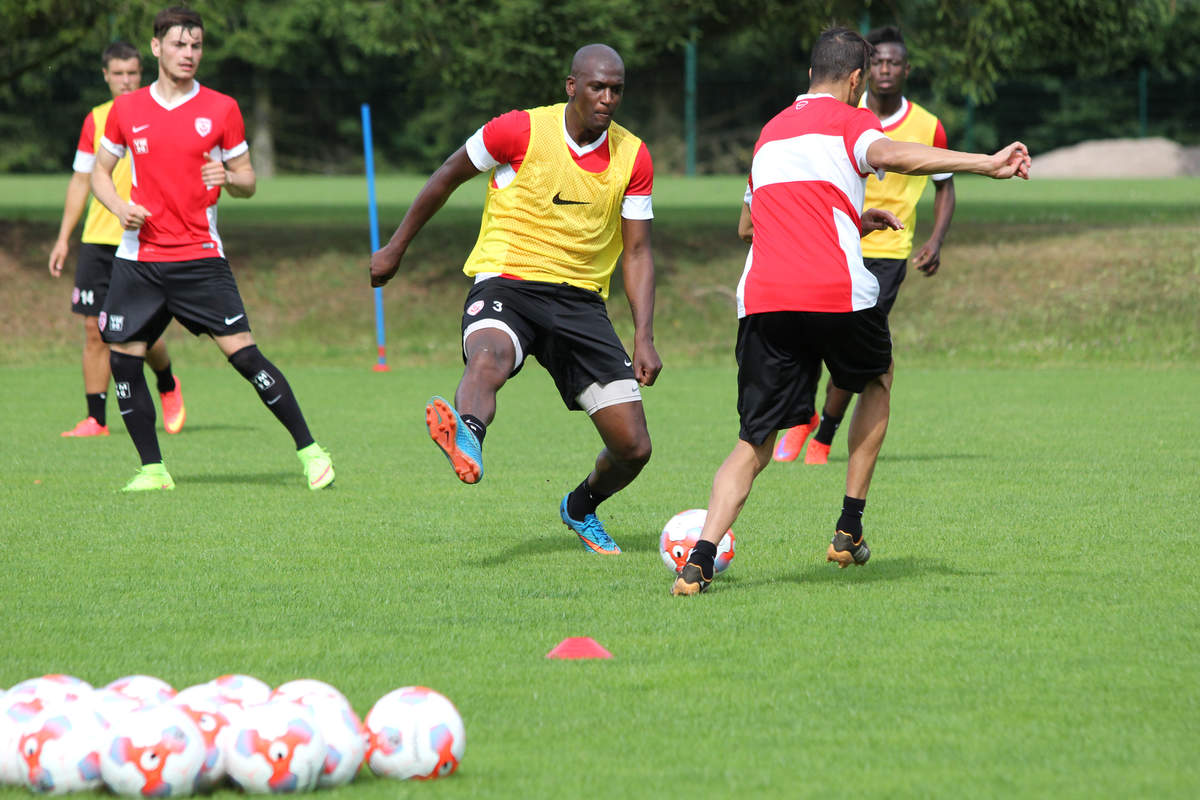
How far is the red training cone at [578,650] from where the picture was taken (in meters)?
5.43

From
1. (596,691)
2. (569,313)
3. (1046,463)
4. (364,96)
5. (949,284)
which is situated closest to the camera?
(596,691)

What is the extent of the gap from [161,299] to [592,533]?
3.22m

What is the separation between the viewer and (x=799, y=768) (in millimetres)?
4223

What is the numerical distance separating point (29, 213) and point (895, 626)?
24988mm

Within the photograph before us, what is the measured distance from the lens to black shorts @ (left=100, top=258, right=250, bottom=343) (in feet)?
30.9

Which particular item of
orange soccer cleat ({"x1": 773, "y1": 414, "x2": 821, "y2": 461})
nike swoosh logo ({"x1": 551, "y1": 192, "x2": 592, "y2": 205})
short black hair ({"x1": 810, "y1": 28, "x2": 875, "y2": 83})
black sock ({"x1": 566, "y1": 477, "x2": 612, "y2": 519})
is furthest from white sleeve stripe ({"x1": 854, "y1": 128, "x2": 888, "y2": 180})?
orange soccer cleat ({"x1": 773, "y1": 414, "x2": 821, "y2": 461})

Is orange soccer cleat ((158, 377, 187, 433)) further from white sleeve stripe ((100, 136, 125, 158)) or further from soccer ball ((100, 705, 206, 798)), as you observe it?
soccer ball ((100, 705, 206, 798))

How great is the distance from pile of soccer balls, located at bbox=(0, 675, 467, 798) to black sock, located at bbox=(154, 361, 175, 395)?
9.05 meters

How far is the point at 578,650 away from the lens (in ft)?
17.9

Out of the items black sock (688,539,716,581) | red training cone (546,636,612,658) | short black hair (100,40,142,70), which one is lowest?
black sock (688,539,716,581)

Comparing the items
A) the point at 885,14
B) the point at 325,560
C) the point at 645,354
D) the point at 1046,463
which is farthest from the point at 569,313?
the point at 885,14

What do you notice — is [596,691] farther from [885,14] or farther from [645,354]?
[885,14]

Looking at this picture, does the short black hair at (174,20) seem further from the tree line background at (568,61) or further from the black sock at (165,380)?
the tree line background at (568,61)

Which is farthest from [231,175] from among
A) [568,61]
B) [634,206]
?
[568,61]
